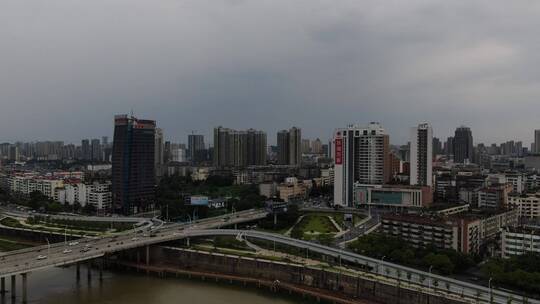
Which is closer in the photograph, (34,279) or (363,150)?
(34,279)

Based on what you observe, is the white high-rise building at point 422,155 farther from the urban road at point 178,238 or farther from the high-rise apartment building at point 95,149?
the high-rise apartment building at point 95,149

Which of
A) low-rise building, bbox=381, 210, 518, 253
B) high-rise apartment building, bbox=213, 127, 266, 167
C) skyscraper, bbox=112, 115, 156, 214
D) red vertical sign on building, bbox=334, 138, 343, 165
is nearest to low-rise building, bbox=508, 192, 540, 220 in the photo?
low-rise building, bbox=381, 210, 518, 253

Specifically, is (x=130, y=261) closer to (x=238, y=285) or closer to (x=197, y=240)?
(x=197, y=240)

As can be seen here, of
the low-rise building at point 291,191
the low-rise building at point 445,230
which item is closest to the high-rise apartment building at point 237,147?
the low-rise building at point 291,191

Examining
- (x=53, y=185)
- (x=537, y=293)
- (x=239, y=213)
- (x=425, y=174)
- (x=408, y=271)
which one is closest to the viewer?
(x=537, y=293)

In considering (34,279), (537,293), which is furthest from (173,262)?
(537,293)

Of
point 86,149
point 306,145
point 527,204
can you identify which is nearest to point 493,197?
point 527,204
